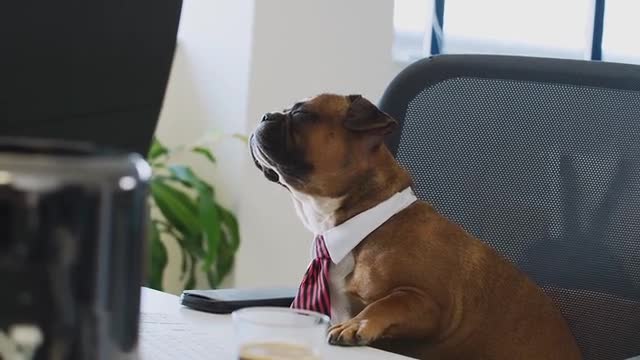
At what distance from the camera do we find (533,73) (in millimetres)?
1380

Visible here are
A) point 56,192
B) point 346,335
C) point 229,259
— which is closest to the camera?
point 56,192

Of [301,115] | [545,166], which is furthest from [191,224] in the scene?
[545,166]

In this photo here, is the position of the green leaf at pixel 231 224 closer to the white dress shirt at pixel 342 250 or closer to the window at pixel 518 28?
the window at pixel 518 28

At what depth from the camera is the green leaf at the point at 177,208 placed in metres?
2.83

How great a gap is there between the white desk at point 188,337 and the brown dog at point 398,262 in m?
0.18

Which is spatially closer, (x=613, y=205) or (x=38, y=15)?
(x=38, y=15)

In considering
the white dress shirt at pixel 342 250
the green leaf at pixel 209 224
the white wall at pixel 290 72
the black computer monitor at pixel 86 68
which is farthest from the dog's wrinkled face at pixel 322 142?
the white wall at pixel 290 72

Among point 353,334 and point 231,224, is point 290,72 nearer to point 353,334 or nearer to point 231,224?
point 231,224

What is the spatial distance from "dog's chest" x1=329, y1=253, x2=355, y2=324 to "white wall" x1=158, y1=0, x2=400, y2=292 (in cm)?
161

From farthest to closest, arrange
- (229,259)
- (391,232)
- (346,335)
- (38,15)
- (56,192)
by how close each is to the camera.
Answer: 1. (229,259)
2. (391,232)
3. (346,335)
4. (38,15)
5. (56,192)

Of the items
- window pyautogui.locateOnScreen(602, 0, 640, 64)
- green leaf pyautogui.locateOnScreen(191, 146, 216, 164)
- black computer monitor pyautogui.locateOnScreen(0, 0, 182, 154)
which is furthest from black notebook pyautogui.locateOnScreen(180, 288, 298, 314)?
window pyautogui.locateOnScreen(602, 0, 640, 64)

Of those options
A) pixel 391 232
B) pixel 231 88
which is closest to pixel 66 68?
pixel 391 232

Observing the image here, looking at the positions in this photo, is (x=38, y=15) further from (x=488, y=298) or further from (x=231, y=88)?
(x=231, y=88)

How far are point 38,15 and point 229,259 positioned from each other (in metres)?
2.30
